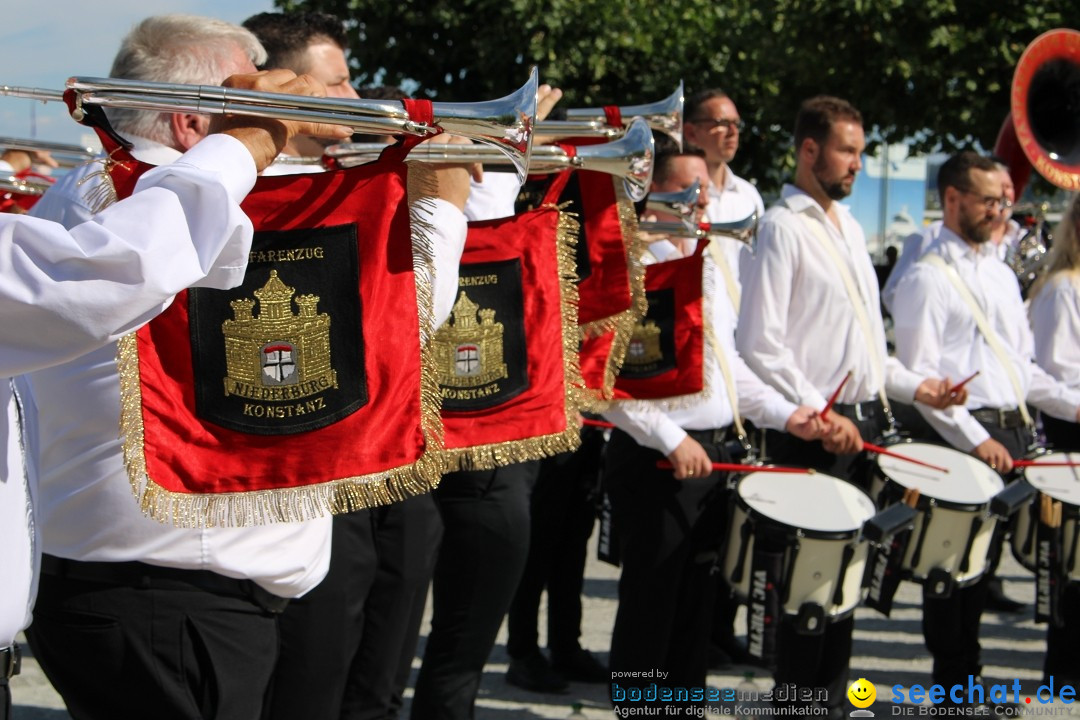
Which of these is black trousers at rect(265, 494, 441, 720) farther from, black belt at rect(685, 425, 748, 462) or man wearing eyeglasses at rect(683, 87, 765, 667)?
man wearing eyeglasses at rect(683, 87, 765, 667)

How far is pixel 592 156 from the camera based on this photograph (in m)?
3.22

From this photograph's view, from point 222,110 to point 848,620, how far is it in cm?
306

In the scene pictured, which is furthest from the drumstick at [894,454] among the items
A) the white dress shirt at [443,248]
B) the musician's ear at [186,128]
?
the musician's ear at [186,128]

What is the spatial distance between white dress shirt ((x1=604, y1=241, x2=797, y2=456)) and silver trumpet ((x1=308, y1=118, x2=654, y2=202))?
3.11 feet

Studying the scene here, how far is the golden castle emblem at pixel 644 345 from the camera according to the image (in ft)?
14.0

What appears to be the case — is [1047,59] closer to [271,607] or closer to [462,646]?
[462,646]

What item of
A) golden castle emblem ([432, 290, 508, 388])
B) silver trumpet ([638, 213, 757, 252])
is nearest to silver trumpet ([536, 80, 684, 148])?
silver trumpet ([638, 213, 757, 252])

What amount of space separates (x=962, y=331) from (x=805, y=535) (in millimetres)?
1864

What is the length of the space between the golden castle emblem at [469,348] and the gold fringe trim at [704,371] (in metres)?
0.73

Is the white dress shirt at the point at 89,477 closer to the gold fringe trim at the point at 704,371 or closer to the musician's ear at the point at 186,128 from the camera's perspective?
the musician's ear at the point at 186,128

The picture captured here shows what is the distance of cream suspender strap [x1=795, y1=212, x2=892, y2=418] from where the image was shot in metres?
4.60

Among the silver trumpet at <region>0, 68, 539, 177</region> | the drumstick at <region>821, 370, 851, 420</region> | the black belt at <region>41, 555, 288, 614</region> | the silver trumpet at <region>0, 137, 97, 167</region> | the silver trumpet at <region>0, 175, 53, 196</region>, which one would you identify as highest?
the silver trumpet at <region>0, 68, 539, 177</region>

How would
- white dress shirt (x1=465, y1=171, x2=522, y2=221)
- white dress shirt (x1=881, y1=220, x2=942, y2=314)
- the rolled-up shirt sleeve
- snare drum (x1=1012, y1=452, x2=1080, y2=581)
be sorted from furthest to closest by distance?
1. white dress shirt (x1=881, y1=220, x2=942, y2=314)
2. snare drum (x1=1012, y1=452, x2=1080, y2=581)
3. white dress shirt (x1=465, y1=171, x2=522, y2=221)
4. the rolled-up shirt sleeve

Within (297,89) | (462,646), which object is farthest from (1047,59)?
(297,89)
